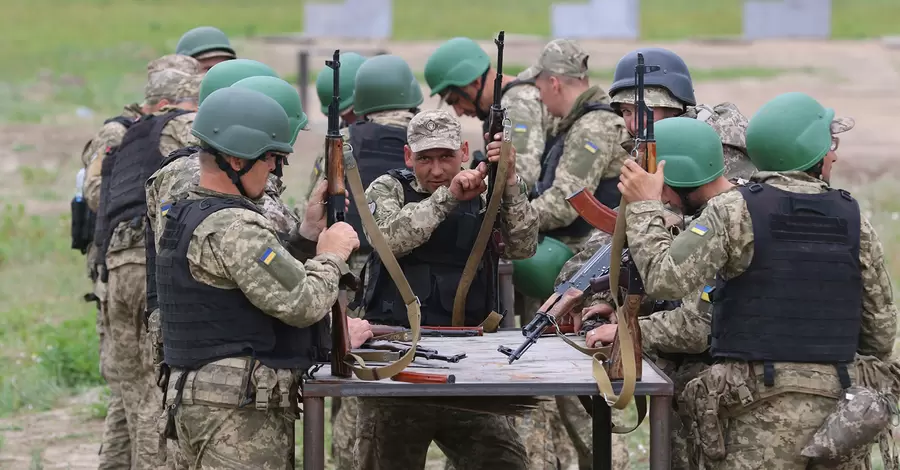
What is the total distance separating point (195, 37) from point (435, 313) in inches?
140

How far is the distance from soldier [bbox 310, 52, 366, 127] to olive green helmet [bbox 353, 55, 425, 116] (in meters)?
0.52

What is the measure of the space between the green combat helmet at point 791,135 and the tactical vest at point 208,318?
2046mm

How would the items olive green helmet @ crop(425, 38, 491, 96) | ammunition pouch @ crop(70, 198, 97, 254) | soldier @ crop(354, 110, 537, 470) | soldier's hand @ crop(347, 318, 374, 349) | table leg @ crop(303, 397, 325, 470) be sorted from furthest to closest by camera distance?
ammunition pouch @ crop(70, 198, 97, 254) < olive green helmet @ crop(425, 38, 491, 96) < soldier @ crop(354, 110, 537, 470) < soldier's hand @ crop(347, 318, 374, 349) < table leg @ crop(303, 397, 325, 470)

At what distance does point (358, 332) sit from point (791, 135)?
2011mm

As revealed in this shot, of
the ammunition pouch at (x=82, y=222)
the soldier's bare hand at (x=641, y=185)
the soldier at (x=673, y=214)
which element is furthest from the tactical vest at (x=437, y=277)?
the ammunition pouch at (x=82, y=222)

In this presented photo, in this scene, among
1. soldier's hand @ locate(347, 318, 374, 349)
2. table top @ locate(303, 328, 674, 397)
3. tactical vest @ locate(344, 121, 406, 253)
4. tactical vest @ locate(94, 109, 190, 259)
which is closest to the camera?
table top @ locate(303, 328, 674, 397)

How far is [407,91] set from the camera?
819 cm

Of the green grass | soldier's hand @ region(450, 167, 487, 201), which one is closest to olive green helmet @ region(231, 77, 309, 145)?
soldier's hand @ region(450, 167, 487, 201)

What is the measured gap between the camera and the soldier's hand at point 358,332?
565 cm

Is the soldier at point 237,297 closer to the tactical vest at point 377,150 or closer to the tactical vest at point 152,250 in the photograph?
the tactical vest at point 152,250

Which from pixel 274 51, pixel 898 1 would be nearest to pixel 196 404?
pixel 274 51

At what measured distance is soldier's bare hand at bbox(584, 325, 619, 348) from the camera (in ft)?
18.7

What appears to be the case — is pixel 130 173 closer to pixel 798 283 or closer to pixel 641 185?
pixel 641 185

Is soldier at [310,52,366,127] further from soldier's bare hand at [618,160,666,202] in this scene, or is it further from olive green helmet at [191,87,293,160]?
soldier's bare hand at [618,160,666,202]
